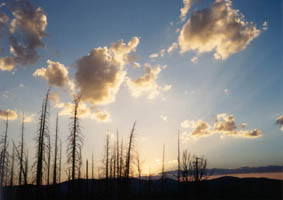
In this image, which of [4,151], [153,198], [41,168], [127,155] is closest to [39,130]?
[41,168]

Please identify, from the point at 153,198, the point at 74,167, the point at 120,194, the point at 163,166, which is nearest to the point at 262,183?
the point at 163,166

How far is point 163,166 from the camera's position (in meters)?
48.4

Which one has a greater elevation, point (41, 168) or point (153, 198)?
point (41, 168)

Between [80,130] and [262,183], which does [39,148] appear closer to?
[80,130]

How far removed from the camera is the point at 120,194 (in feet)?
118

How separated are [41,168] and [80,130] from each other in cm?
730

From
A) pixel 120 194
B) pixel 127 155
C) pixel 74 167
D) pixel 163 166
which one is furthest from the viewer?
pixel 163 166

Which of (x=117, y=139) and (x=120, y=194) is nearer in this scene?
(x=120, y=194)

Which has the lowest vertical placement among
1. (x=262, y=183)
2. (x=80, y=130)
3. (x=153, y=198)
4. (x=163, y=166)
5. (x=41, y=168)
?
(x=262, y=183)

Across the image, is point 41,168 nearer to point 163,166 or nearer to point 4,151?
point 4,151

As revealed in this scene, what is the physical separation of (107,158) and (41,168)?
19379 millimetres

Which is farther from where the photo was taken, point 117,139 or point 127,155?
point 117,139

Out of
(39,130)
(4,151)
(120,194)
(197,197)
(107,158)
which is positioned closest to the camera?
(197,197)

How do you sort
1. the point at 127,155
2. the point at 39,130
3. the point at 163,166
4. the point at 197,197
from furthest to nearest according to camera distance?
the point at 163,166 → the point at 127,155 → the point at 39,130 → the point at 197,197
